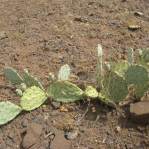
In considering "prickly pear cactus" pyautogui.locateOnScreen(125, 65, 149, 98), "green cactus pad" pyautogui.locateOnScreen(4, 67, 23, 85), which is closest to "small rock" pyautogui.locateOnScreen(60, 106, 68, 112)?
"green cactus pad" pyautogui.locateOnScreen(4, 67, 23, 85)

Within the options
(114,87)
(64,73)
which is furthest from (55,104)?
(114,87)

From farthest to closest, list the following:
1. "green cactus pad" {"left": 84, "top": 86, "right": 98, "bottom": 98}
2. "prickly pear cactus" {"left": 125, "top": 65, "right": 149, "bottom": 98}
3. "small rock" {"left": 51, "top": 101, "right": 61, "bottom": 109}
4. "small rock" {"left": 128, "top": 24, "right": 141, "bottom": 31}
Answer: "small rock" {"left": 128, "top": 24, "right": 141, "bottom": 31}, "small rock" {"left": 51, "top": 101, "right": 61, "bottom": 109}, "green cactus pad" {"left": 84, "top": 86, "right": 98, "bottom": 98}, "prickly pear cactus" {"left": 125, "top": 65, "right": 149, "bottom": 98}

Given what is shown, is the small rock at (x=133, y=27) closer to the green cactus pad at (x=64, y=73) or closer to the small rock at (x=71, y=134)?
the green cactus pad at (x=64, y=73)

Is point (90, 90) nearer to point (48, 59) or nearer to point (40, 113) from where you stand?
point (40, 113)

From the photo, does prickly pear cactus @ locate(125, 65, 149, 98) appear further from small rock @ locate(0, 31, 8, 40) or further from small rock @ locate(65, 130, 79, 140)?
small rock @ locate(0, 31, 8, 40)

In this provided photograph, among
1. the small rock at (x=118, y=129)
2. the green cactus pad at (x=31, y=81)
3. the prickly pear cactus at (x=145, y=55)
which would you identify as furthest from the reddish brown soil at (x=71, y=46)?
the prickly pear cactus at (x=145, y=55)

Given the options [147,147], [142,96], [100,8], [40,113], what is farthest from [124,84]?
[100,8]

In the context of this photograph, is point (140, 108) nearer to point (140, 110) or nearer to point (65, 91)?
point (140, 110)

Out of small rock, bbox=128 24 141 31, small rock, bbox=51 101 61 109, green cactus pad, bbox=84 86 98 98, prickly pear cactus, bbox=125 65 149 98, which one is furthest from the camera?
small rock, bbox=128 24 141 31

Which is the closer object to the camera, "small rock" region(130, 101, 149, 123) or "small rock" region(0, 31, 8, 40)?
"small rock" region(130, 101, 149, 123)
